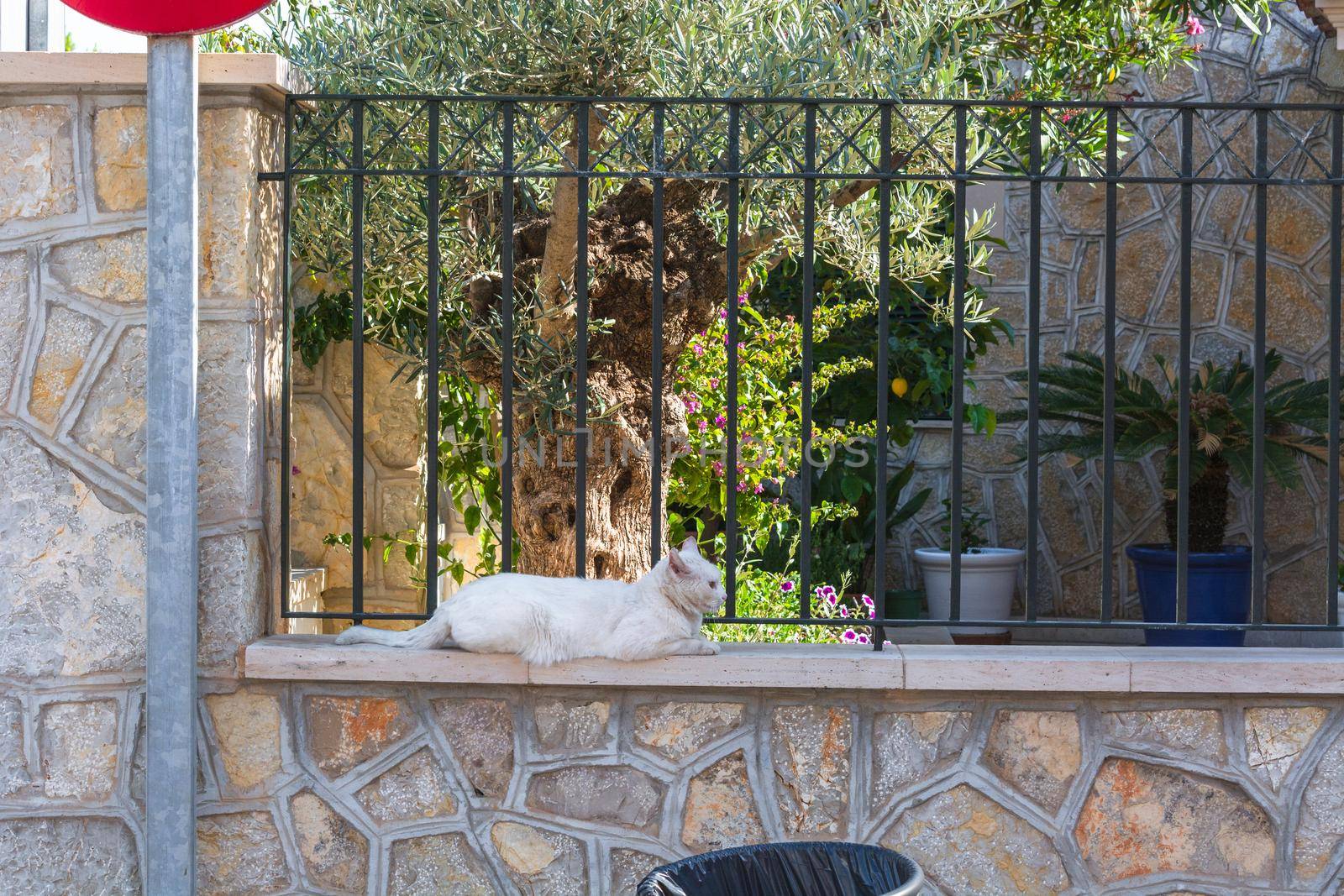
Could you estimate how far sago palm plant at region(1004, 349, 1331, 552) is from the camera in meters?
5.51

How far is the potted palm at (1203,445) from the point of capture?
5512 mm

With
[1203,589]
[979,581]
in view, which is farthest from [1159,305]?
[979,581]

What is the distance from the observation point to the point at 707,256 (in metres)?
3.65

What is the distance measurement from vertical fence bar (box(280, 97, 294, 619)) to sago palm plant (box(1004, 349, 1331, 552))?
12.1ft

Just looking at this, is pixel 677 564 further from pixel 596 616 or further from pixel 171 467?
pixel 171 467

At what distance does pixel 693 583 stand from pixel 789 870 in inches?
30.5

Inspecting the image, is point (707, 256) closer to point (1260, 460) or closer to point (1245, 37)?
point (1260, 460)

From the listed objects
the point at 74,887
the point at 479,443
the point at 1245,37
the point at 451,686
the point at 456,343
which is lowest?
the point at 74,887

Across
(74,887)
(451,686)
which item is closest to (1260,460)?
(451,686)

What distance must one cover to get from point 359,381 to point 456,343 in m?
0.82

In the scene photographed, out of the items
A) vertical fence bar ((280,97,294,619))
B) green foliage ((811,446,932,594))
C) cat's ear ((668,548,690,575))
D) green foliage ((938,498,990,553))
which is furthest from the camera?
green foliage ((938,498,990,553))

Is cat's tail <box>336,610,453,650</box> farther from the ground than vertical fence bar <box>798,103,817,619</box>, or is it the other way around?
vertical fence bar <box>798,103,817,619</box>

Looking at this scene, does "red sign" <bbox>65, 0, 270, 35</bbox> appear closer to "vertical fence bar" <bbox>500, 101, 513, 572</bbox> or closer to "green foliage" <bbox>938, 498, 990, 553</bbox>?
"vertical fence bar" <bbox>500, 101, 513, 572</bbox>

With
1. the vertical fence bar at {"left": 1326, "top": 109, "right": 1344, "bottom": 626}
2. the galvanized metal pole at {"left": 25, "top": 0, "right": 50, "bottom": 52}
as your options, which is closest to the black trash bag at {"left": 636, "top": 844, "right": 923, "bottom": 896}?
the vertical fence bar at {"left": 1326, "top": 109, "right": 1344, "bottom": 626}
